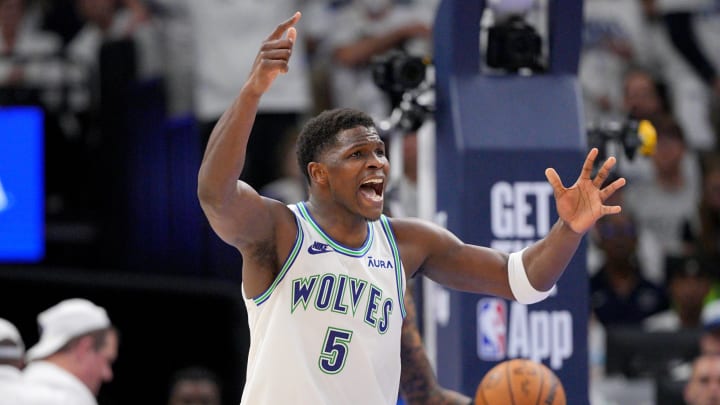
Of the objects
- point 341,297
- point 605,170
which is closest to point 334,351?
Answer: point 341,297

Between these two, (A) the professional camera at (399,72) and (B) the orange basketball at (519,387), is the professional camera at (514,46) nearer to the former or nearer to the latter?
(A) the professional camera at (399,72)

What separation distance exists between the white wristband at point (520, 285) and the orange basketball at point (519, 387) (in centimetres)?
53

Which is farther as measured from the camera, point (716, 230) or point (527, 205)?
point (716, 230)

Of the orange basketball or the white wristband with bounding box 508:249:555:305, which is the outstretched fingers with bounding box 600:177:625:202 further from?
the orange basketball

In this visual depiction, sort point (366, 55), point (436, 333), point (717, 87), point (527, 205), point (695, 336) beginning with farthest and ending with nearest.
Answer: point (717, 87) < point (366, 55) < point (695, 336) < point (436, 333) < point (527, 205)

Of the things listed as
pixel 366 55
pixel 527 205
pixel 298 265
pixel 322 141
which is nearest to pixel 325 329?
pixel 298 265

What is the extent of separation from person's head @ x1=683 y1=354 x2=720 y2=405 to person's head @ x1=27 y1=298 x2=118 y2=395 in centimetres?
327

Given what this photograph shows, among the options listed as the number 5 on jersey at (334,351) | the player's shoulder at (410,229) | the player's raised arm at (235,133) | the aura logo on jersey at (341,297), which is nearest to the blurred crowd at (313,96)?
the player's shoulder at (410,229)

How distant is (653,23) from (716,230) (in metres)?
2.18

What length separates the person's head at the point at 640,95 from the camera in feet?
35.5

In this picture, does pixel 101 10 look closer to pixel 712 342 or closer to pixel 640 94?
pixel 640 94

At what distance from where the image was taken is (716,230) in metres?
10.8

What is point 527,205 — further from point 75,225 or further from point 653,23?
point 653,23

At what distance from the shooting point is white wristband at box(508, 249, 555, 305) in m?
4.70
